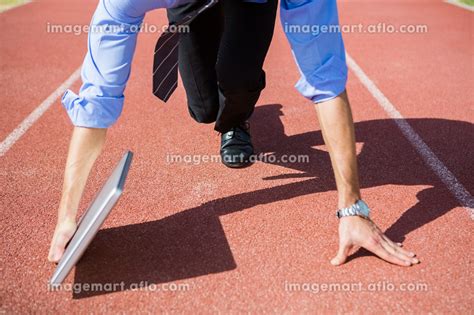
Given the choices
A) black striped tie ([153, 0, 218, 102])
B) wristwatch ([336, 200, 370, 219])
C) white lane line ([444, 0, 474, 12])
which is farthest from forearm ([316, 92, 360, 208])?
white lane line ([444, 0, 474, 12])

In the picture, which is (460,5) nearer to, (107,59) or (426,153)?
(426,153)

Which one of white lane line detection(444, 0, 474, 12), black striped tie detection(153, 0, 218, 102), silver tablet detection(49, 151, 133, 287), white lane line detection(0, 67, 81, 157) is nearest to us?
silver tablet detection(49, 151, 133, 287)

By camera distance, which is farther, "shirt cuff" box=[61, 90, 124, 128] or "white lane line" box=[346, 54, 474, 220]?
"white lane line" box=[346, 54, 474, 220]

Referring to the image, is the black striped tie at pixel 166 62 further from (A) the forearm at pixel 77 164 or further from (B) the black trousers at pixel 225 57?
(A) the forearm at pixel 77 164

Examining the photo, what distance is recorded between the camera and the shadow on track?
2.75 m

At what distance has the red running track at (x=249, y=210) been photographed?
2.53 m

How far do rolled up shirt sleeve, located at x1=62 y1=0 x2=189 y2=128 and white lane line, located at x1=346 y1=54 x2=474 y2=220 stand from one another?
208cm

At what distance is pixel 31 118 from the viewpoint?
4.86m

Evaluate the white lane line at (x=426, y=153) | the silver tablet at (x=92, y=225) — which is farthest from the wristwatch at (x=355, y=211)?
the silver tablet at (x=92, y=225)

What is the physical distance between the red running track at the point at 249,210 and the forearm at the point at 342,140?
14.0 inches

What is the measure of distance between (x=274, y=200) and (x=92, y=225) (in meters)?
1.32

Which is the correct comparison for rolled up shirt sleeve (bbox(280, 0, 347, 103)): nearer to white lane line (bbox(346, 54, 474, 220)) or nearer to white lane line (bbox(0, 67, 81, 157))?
white lane line (bbox(346, 54, 474, 220))

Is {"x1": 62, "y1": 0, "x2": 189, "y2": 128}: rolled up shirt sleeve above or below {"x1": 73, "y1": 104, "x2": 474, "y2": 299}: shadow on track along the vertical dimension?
→ above

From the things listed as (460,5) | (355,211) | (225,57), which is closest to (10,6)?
(460,5)
